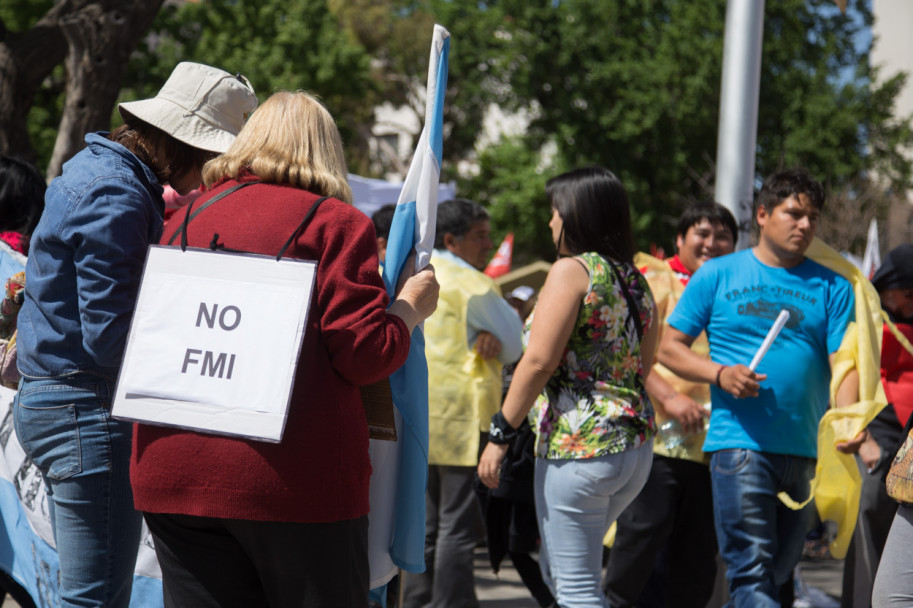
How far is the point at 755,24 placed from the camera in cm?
596

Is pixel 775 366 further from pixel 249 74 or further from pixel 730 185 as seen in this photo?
pixel 249 74

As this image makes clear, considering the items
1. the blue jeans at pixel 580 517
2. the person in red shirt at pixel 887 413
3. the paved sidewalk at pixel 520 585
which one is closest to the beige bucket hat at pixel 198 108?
the blue jeans at pixel 580 517

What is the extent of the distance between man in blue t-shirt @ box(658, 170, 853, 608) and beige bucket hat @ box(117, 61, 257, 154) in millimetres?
2071

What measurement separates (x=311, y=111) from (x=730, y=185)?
3986 millimetres

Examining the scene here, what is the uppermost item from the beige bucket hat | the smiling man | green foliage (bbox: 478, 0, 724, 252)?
green foliage (bbox: 478, 0, 724, 252)

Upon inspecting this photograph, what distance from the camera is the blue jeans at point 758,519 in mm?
3734

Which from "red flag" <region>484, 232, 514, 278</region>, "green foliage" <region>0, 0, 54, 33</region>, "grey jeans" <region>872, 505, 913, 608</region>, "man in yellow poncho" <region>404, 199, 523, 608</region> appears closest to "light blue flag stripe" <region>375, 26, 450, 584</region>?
"grey jeans" <region>872, 505, 913, 608</region>

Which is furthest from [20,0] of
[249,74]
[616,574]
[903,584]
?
[903,584]

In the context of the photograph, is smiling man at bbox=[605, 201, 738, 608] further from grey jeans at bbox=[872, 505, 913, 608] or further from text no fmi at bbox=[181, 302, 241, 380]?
text no fmi at bbox=[181, 302, 241, 380]

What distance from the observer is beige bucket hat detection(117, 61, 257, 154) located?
270cm

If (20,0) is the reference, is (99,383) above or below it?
below

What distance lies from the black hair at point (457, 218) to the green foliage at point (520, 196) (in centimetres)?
2090

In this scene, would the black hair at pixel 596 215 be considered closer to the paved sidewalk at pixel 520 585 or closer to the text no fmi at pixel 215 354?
the text no fmi at pixel 215 354

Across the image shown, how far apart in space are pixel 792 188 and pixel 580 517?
5.19 ft
